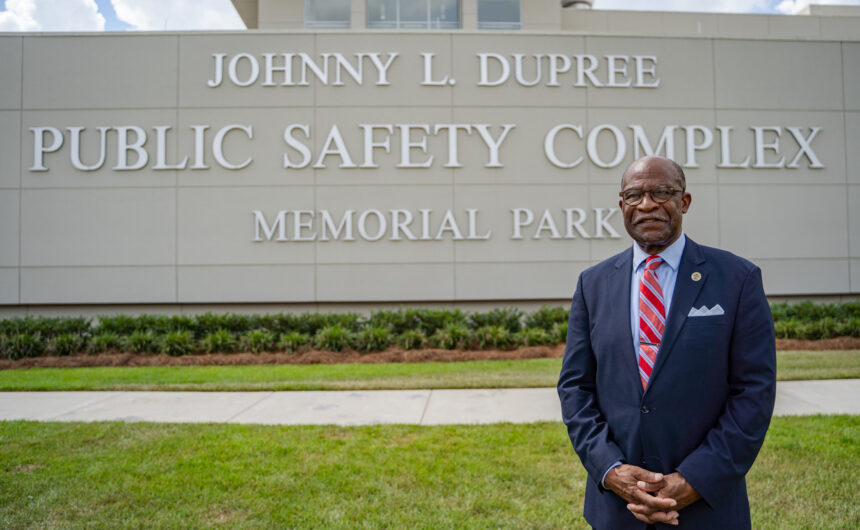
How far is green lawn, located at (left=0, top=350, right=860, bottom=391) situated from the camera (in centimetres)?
797

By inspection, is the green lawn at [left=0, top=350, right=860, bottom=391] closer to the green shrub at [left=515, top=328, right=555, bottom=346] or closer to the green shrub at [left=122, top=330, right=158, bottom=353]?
the green shrub at [left=122, top=330, right=158, bottom=353]

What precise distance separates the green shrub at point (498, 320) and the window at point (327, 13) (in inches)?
326

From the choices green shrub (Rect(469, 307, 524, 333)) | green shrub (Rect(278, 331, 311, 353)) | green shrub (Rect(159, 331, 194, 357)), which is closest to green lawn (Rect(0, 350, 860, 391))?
green shrub (Rect(159, 331, 194, 357))

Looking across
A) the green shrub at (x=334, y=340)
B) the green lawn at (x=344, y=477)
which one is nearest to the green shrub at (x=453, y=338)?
the green shrub at (x=334, y=340)

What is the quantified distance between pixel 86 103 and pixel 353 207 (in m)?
6.17

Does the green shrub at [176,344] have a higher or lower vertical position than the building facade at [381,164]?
lower

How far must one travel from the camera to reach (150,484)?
4422 millimetres

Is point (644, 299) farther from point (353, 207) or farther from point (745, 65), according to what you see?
point (745, 65)

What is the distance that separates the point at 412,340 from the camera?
10602 millimetres

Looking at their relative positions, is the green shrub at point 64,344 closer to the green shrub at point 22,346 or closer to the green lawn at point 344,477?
the green shrub at point 22,346

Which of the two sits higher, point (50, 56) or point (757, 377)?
point (50, 56)

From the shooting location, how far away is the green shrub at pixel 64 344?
1048cm

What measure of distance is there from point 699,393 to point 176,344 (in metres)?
10.2

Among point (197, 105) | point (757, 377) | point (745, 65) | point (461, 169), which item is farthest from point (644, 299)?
point (745, 65)
